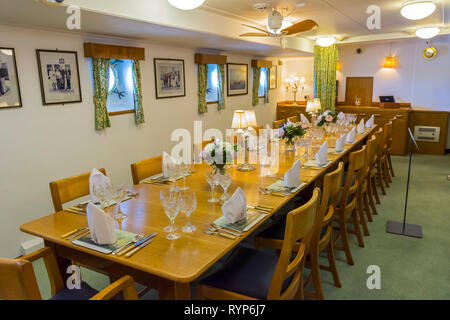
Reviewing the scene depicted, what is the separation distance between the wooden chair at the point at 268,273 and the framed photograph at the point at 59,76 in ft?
8.31

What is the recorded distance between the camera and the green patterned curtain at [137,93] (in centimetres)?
430

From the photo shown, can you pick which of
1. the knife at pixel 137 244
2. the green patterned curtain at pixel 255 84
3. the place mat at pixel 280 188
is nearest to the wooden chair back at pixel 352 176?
the place mat at pixel 280 188

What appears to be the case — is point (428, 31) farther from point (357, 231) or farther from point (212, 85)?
point (357, 231)

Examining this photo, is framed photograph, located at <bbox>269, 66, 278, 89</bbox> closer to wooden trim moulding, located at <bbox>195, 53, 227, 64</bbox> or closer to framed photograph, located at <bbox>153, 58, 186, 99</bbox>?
wooden trim moulding, located at <bbox>195, 53, 227, 64</bbox>

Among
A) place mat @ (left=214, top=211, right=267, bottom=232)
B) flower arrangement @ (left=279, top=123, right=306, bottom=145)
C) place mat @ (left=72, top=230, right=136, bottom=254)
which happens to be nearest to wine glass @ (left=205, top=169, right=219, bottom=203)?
place mat @ (left=214, top=211, right=267, bottom=232)

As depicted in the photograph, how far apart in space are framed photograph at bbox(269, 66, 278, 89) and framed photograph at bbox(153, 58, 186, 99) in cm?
321

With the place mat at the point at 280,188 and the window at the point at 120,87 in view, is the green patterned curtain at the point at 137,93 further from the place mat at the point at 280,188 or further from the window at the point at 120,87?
the place mat at the point at 280,188

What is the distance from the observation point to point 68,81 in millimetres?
3564

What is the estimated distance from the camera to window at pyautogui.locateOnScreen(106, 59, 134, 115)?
14.0ft

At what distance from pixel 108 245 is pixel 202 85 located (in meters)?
4.17

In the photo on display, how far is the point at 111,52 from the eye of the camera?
12.7 ft

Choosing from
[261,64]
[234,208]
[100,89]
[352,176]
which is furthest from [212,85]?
[234,208]

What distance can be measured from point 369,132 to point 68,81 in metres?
4.19

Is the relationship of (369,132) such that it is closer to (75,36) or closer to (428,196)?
(428,196)
